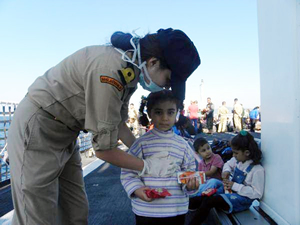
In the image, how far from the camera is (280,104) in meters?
1.66

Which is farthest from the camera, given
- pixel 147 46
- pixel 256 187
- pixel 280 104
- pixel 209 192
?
pixel 209 192

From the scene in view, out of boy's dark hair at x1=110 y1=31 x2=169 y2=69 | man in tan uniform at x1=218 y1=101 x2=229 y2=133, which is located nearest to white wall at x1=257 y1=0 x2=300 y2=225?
boy's dark hair at x1=110 y1=31 x2=169 y2=69

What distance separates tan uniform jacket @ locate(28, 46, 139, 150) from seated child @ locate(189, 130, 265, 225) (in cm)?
137

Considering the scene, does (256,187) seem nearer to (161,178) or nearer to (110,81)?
(161,178)

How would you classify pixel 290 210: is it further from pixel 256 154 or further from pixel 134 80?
pixel 134 80

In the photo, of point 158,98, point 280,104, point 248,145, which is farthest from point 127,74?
point 248,145

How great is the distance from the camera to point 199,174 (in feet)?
4.38

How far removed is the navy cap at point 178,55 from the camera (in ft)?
3.54

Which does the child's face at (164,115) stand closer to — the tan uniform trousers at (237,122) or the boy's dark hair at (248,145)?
the boy's dark hair at (248,145)

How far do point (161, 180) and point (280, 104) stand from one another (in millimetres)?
974

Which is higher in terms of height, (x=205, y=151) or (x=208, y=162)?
(x=205, y=151)

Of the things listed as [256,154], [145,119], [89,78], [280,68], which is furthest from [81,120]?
[256,154]

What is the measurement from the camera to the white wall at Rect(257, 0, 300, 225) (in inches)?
57.7

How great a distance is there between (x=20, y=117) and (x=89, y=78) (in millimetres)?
426
